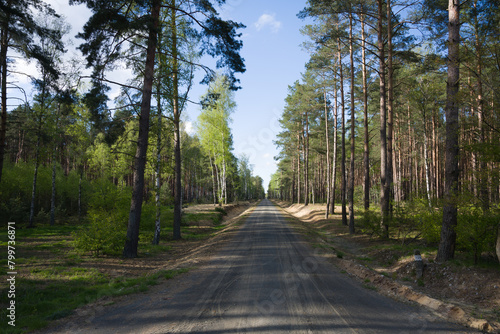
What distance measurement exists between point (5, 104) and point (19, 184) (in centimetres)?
1227

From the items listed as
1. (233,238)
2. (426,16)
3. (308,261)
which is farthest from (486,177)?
(233,238)

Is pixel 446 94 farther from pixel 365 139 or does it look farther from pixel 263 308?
pixel 263 308

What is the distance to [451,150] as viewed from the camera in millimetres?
7488

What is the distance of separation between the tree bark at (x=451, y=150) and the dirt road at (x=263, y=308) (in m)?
3.03

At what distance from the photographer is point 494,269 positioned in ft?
20.4

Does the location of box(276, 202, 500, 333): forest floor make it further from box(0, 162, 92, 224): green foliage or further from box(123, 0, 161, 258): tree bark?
box(0, 162, 92, 224): green foliage

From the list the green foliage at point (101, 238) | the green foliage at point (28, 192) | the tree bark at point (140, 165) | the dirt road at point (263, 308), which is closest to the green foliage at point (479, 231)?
the dirt road at point (263, 308)

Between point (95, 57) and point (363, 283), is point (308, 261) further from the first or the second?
point (95, 57)

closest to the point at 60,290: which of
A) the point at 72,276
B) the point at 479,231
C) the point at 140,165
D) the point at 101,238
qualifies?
the point at 72,276

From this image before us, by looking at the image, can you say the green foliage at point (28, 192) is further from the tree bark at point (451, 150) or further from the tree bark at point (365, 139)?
the tree bark at point (451, 150)

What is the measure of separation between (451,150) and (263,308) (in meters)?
6.84

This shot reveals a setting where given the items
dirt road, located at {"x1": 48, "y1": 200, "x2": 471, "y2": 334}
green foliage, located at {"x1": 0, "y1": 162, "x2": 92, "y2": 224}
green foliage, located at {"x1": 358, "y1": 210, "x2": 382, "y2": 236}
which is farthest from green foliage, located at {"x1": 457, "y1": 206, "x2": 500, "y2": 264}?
green foliage, located at {"x1": 0, "y1": 162, "x2": 92, "y2": 224}

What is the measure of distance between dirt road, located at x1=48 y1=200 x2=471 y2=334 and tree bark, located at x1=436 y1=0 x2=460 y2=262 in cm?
303

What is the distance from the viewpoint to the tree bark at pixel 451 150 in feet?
23.9
